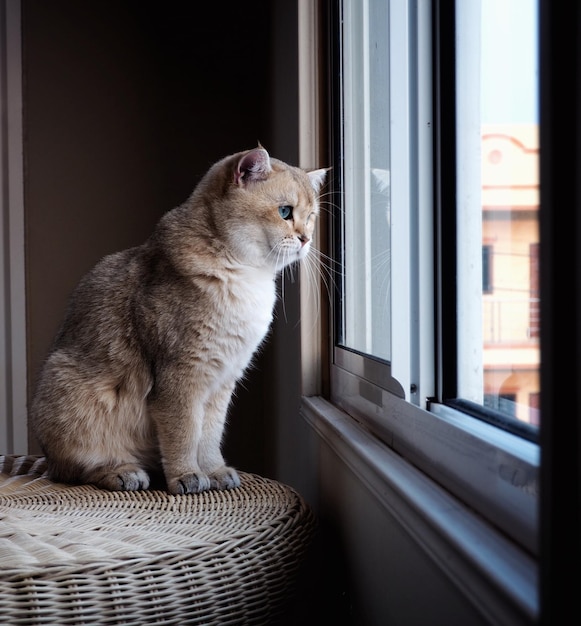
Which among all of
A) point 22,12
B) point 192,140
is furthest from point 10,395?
point 22,12

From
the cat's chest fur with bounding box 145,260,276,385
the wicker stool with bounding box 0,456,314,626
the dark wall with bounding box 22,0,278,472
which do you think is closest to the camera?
the wicker stool with bounding box 0,456,314,626

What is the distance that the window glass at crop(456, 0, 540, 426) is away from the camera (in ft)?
2.23

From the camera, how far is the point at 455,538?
64 cm

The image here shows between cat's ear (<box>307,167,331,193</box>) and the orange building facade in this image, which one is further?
cat's ear (<box>307,167,331,193</box>)

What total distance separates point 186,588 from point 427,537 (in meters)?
0.37

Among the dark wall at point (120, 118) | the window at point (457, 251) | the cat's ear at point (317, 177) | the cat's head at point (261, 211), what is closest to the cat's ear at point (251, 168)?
the cat's head at point (261, 211)

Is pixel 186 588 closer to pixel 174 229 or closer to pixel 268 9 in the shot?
pixel 174 229

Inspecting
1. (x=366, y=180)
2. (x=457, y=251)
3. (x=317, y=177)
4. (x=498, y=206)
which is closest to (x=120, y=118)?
(x=317, y=177)

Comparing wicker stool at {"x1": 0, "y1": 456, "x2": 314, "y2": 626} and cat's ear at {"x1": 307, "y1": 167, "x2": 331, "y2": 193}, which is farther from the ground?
cat's ear at {"x1": 307, "y1": 167, "x2": 331, "y2": 193}

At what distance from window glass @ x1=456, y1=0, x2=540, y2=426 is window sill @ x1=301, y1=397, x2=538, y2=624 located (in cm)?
12

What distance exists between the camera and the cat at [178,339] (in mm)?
1296

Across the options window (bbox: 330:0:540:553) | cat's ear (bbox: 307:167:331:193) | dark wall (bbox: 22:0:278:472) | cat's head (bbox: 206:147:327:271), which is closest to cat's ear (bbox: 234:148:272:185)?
cat's head (bbox: 206:147:327:271)

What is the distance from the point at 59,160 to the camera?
2447 millimetres

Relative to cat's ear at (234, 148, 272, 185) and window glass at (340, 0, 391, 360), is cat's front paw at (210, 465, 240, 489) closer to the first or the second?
window glass at (340, 0, 391, 360)
